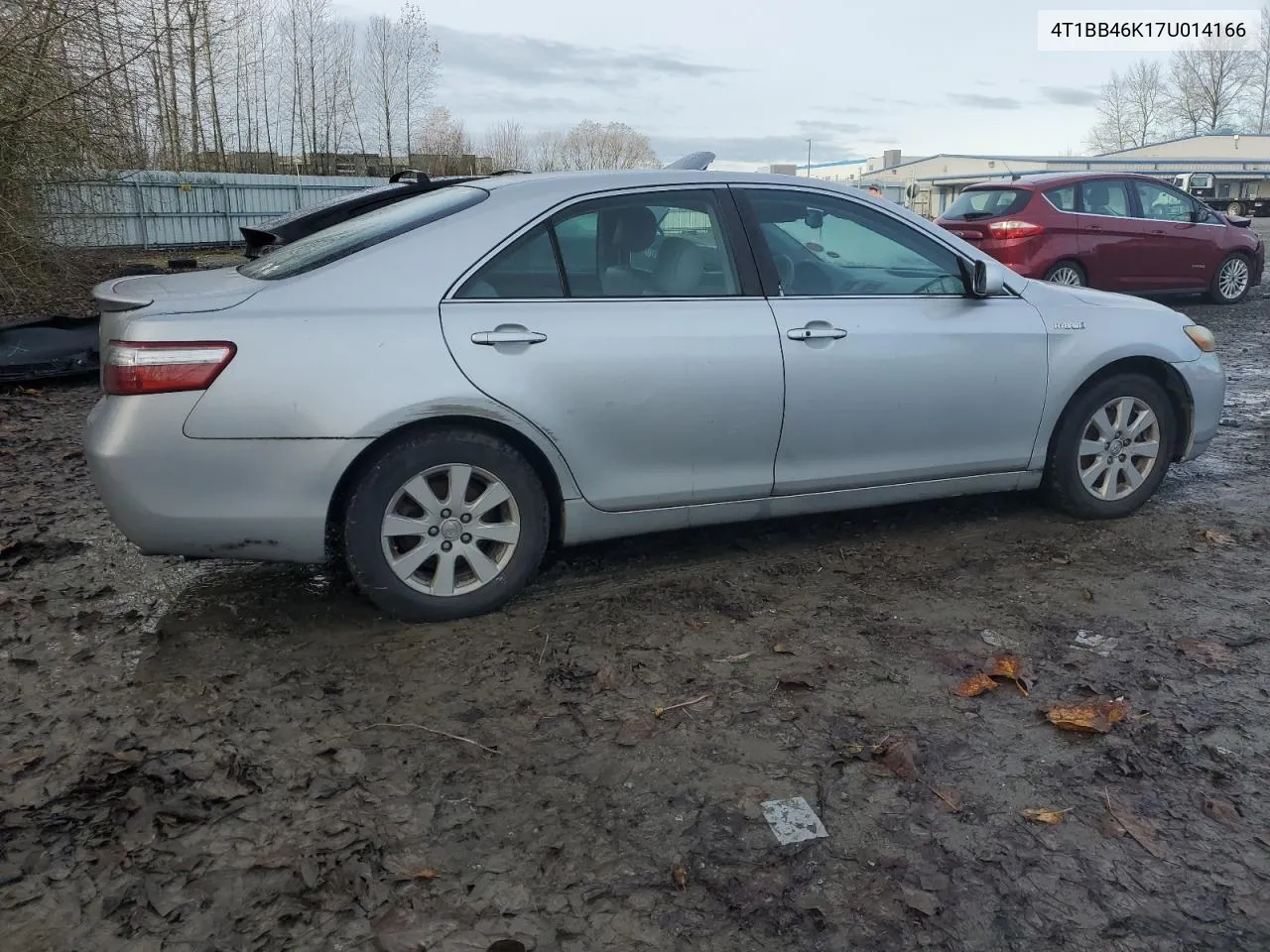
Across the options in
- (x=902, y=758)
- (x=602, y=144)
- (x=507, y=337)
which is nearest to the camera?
(x=902, y=758)

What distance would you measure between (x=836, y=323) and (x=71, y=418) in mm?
5771

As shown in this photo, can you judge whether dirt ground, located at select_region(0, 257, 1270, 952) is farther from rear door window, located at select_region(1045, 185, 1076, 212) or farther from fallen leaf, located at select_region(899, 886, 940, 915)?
rear door window, located at select_region(1045, 185, 1076, 212)

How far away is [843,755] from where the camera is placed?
2.93 meters

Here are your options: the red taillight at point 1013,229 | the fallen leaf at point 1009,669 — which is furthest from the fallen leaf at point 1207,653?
the red taillight at point 1013,229

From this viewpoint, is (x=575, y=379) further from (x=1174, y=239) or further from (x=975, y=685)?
(x=1174, y=239)

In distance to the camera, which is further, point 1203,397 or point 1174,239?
point 1174,239

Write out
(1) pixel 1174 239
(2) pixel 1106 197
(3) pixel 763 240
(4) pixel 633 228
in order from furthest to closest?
(1) pixel 1174 239 < (2) pixel 1106 197 < (3) pixel 763 240 < (4) pixel 633 228

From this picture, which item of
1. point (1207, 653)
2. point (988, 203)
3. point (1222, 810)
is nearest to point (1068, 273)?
point (988, 203)

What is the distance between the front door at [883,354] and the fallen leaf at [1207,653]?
1.26 metres

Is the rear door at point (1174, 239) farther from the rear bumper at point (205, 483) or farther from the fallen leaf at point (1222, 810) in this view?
the rear bumper at point (205, 483)

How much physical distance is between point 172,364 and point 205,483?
16.0 inches

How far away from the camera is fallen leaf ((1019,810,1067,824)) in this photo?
2641 mm

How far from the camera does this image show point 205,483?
349 cm

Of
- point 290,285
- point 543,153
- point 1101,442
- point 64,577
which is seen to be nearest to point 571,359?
point 290,285
